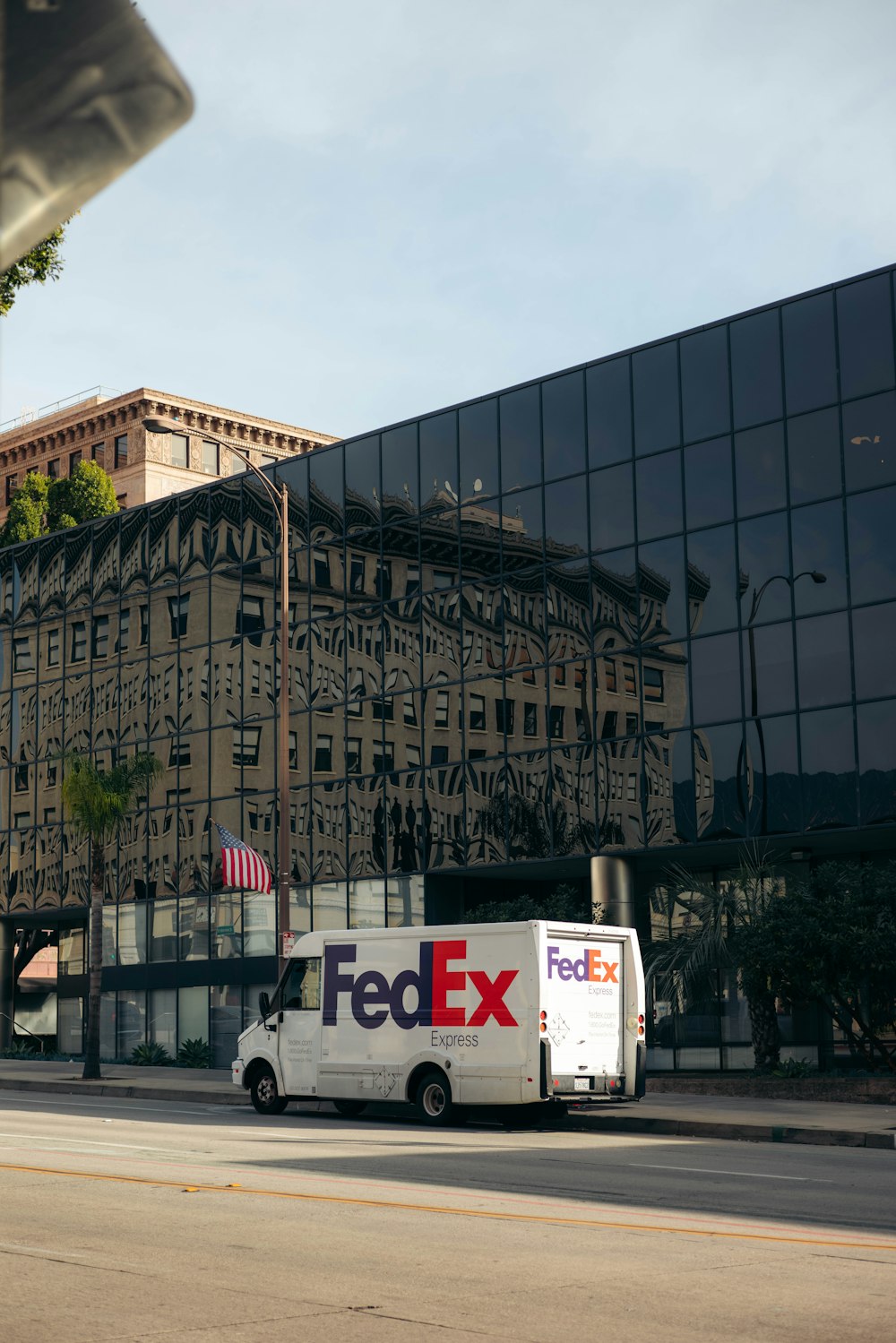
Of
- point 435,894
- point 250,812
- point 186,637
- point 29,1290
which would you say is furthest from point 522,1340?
point 186,637

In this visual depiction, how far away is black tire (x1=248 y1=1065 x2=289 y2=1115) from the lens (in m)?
24.9

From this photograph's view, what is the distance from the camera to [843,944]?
27516mm

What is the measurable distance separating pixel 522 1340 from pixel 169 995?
37493 millimetres

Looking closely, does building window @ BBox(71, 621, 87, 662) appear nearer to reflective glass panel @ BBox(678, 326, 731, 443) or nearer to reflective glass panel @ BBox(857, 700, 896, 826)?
reflective glass panel @ BBox(678, 326, 731, 443)

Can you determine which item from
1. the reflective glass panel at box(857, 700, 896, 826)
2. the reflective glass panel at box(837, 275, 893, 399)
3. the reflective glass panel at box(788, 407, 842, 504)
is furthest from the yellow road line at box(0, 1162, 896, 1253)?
the reflective glass panel at box(837, 275, 893, 399)

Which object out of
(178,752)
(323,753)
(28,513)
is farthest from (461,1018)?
(28,513)

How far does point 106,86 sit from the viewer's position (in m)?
2.03

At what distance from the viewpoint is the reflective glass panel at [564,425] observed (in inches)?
1415

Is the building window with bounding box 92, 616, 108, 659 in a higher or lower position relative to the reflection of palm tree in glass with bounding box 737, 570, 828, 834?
higher

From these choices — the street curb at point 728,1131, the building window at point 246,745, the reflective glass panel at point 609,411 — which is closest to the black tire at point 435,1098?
the street curb at point 728,1131

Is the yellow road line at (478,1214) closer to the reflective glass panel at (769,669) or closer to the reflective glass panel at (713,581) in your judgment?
the reflective glass panel at (769,669)

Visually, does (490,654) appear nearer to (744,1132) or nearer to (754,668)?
(754,668)

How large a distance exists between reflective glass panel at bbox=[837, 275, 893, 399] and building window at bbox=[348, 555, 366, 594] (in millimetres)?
13713

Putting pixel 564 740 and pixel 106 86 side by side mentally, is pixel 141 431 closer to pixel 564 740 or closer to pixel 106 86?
pixel 564 740
